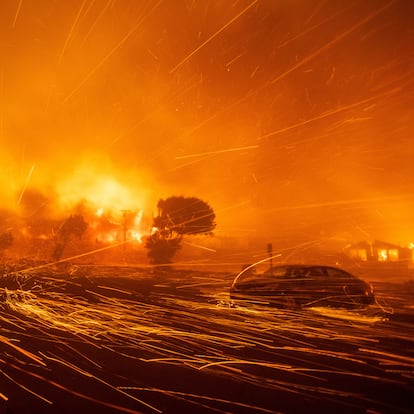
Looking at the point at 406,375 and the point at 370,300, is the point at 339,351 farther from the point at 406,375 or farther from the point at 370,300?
the point at 370,300

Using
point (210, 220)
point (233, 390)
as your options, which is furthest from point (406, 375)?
point (210, 220)

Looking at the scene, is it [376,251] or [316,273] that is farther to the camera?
[376,251]

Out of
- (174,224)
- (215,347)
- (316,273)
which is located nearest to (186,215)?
(174,224)

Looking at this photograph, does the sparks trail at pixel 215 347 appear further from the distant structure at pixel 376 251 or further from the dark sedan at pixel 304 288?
the distant structure at pixel 376 251

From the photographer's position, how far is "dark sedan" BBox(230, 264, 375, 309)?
917 centimetres

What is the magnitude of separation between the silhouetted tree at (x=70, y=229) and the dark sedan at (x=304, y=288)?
4556cm

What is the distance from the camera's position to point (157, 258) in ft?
124

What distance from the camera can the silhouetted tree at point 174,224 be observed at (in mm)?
38156

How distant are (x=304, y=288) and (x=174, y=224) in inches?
1272

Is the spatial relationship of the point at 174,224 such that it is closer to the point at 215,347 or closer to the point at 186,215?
the point at 186,215

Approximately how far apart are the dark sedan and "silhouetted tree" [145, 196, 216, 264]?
28776 mm

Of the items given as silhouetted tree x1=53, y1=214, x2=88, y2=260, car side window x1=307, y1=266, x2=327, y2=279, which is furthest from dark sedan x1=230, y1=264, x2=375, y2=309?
silhouetted tree x1=53, y1=214, x2=88, y2=260

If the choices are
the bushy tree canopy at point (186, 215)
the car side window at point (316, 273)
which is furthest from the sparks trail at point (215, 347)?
the bushy tree canopy at point (186, 215)

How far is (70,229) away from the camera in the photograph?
51.2 m
